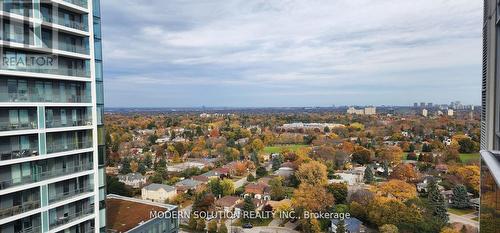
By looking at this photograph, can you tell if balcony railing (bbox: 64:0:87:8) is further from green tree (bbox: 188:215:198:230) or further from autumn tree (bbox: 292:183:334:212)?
autumn tree (bbox: 292:183:334:212)

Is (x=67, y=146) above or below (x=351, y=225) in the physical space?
above

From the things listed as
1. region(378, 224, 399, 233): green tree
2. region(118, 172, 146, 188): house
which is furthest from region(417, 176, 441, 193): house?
region(118, 172, 146, 188): house

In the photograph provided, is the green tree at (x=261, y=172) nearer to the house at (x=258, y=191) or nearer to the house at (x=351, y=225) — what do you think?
the house at (x=258, y=191)

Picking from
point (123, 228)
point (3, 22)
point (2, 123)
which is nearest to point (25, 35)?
point (3, 22)

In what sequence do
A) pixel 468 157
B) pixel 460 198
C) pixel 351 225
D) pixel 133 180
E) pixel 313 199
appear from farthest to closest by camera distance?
pixel 468 157
pixel 133 180
pixel 460 198
pixel 313 199
pixel 351 225

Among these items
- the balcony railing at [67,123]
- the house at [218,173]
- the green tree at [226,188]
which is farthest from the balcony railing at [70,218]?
the house at [218,173]

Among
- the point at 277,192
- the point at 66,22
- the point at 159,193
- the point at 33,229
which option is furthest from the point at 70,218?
the point at 277,192

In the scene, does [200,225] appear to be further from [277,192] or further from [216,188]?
[277,192]
